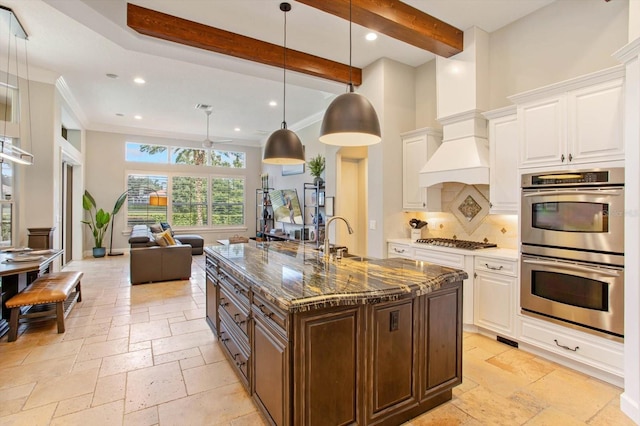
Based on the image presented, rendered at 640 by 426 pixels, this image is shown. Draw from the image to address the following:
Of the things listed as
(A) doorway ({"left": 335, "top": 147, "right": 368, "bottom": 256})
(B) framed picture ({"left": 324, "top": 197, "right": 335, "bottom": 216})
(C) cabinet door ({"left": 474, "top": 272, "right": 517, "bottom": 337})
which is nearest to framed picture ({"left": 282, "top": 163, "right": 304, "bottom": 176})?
(A) doorway ({"left": 335, "top": 147, "right": 368, "bottom": 256})

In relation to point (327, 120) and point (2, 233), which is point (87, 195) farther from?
point (327, 120)

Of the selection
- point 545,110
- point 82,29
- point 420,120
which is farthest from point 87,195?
point 545,110

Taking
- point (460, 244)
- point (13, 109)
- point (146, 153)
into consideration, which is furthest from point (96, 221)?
point (460, 244)

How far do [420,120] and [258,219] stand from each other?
7.46 m

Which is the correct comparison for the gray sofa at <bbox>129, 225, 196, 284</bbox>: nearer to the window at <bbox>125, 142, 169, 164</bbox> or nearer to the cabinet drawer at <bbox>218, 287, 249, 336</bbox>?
the cabinet drawer at <bbox>218, 287, 249, 336</bbox>

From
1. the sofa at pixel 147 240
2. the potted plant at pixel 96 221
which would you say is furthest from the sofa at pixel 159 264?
the potted plant at pixel 96 221

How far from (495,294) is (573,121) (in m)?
1.80

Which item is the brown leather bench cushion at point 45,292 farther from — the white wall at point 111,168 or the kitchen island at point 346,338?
the white wall at point 111,168

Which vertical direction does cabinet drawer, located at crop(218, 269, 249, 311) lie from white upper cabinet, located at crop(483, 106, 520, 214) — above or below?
below

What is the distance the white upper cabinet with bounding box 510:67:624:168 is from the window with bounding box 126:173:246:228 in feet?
29.8

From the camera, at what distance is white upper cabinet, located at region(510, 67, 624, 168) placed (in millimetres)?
2590

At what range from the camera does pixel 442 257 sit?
12.6ft

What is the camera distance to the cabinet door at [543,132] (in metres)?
2.91

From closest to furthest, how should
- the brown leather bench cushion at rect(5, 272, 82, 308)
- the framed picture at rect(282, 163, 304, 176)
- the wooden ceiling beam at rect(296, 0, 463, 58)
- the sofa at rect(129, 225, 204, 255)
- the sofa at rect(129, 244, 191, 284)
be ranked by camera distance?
the wooden ceiling beam at rect(296, 0, 463, 58), the brown leather bench cushion at rect(5, 272, 82, 308), the sofa at rect(129, 244, 191, 284), the sofa at rect(129, 225, 204, 255), the framed picture at rect(282, 163, 304, 176)
